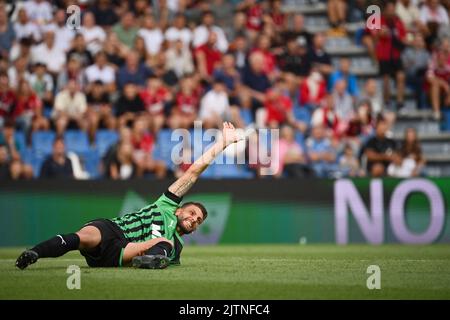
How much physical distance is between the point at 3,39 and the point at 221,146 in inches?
506

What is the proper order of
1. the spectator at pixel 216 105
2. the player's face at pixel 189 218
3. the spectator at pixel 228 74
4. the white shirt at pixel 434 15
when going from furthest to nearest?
the white shirt at pixel 434 15 → the spectator at pixel 228 74 → the spectator at pixel 216 105 → the player's face at pixel 189 218

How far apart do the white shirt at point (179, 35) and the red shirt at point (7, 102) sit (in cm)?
376

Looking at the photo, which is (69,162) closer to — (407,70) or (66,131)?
(66,131)

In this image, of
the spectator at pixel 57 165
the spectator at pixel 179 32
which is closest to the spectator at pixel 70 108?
the spectator at pixel 57 165

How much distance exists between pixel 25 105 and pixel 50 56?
1731 millimetres

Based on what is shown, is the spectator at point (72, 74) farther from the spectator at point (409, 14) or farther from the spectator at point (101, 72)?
the spectator at point (409, 14)

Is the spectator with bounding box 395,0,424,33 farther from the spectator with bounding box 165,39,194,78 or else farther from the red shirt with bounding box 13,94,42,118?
the red shirt with bounding box 13,94,42,118

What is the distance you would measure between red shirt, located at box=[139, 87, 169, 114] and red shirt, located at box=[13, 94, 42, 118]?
218 cm

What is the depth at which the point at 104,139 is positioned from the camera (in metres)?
20.6

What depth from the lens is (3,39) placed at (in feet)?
74.5

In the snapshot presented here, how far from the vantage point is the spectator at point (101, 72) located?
71.6 ft

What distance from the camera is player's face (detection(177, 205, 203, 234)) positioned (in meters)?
11.4

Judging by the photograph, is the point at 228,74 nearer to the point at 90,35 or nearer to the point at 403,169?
the point at 90,35
